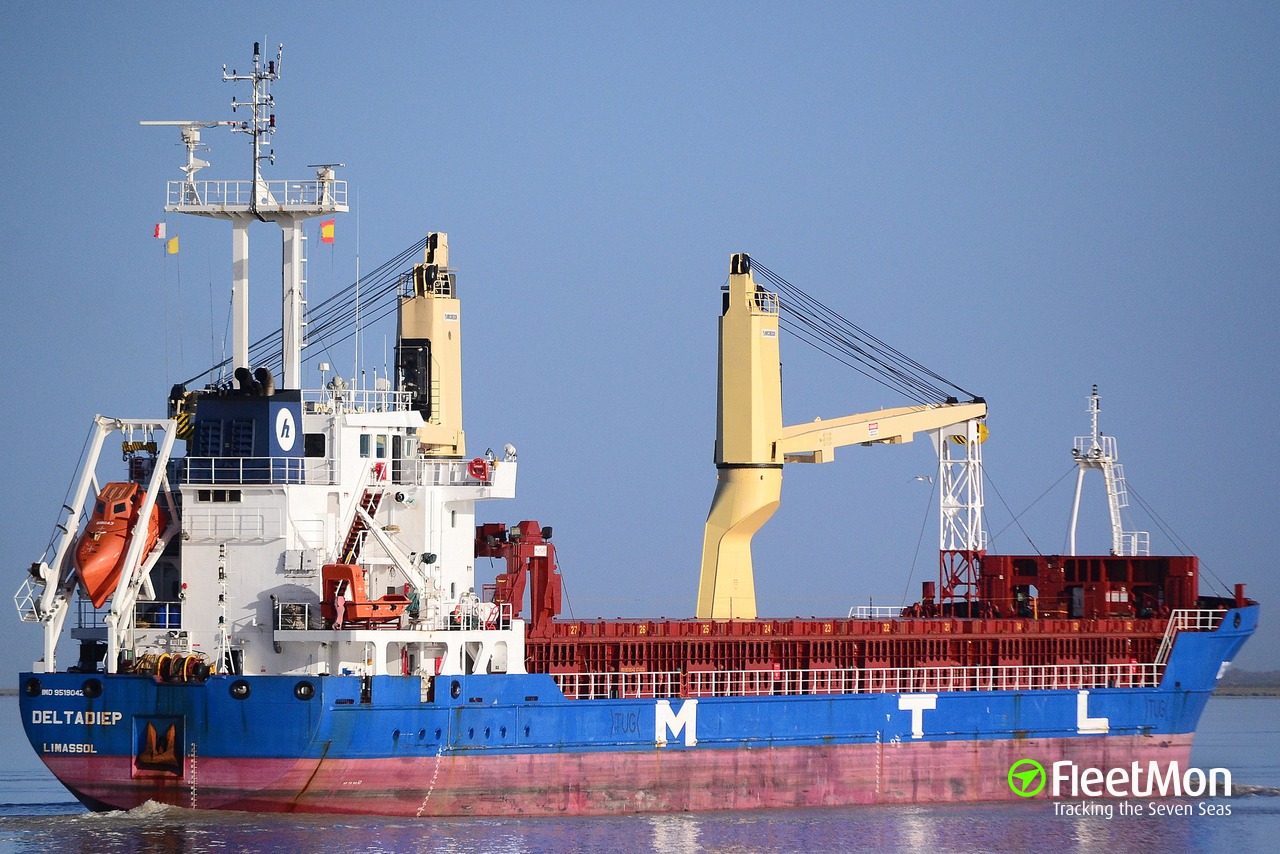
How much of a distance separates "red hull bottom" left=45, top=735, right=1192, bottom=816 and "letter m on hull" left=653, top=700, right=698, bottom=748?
235 mm

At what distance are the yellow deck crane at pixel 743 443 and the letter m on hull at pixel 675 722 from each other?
240 inches

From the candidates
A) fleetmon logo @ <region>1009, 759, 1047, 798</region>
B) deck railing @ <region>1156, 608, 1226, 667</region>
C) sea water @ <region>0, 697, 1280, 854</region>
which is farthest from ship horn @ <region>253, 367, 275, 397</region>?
deck railing @ <region>1156, 608, 1226, 667</region>

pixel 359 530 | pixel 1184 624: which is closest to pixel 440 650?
pixel 359 530

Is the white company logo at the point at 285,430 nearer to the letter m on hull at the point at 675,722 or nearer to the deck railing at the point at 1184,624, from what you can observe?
the letter m on hull at the point at 675,722

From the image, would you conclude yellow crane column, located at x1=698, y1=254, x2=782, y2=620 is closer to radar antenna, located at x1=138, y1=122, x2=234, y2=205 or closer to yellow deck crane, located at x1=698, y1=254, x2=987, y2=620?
yellow deck crane, located at x1=698, y1=254, x2=987, y2=620

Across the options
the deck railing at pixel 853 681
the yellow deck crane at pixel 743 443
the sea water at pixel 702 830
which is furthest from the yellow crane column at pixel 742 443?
the sea water at pixel 702 830

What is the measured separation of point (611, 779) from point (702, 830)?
205cm

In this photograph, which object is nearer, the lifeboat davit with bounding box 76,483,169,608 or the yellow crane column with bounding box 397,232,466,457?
the lifeboat davit with bounding box 76,483,169,608

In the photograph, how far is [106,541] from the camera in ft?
109

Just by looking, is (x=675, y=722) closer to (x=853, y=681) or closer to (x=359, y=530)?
(x=853, y=681)

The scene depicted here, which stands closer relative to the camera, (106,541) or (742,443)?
(106,541)

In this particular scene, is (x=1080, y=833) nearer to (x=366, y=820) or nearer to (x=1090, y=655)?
(x=1090, y=655)

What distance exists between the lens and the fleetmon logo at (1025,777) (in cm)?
3941

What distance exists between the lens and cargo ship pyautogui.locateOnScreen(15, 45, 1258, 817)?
3291 centimetres
